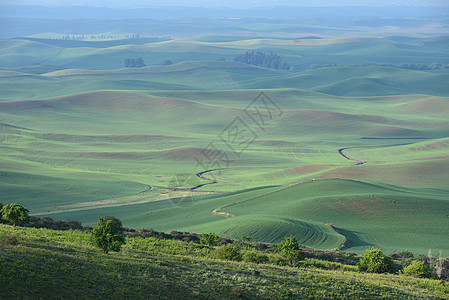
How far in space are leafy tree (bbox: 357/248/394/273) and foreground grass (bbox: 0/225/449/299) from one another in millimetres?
1126

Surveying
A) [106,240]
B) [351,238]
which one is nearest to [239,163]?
[351,238]

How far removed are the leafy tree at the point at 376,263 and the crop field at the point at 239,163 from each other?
919 centimetres

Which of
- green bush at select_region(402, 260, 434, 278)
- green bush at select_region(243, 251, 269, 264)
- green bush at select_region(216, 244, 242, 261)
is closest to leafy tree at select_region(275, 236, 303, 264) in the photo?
green bush at select_region(243, 251, 269, 264)

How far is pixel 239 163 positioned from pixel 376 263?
54.5m

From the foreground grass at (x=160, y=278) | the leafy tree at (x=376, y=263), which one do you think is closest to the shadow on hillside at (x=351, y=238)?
the leafy tree at (x=376, y=263)

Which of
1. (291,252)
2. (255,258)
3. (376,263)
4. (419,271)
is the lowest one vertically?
(419,271)

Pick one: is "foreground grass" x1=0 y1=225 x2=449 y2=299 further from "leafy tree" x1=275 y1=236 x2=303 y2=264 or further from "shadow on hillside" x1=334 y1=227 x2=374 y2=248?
"shadow on hillside" x1=334 y1=227 x2=374 y2=248

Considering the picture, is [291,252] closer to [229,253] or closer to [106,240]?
[229,253]

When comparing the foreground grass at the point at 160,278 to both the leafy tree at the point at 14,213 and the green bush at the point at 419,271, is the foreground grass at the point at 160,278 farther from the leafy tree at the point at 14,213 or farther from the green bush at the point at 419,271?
the leafy tree at the point at 14,213

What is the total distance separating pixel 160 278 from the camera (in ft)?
84.2

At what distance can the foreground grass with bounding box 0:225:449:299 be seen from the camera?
72.3 ft

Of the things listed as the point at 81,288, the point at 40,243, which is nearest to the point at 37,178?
the point at 40,243

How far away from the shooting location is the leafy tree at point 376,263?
3497 cm

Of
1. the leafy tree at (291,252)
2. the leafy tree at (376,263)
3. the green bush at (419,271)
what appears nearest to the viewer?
the green bush at (419,271)
